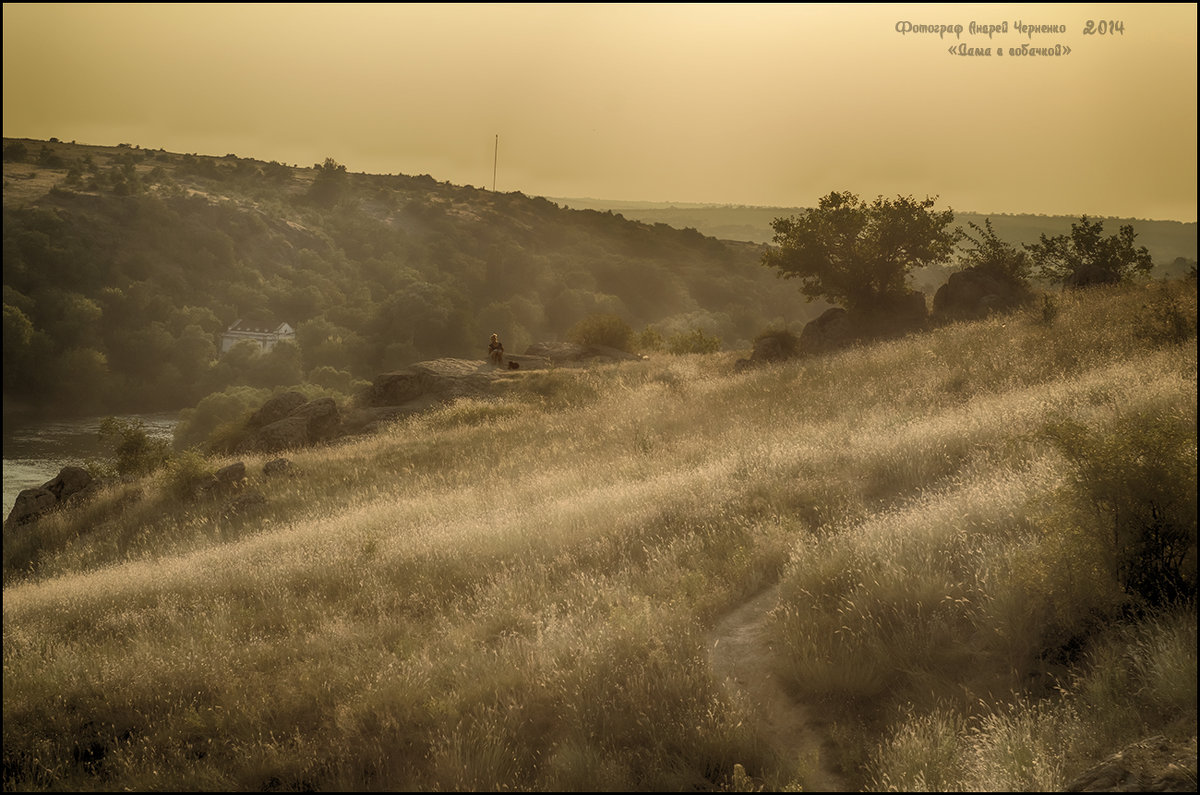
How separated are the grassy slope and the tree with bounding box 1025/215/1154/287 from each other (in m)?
13.2

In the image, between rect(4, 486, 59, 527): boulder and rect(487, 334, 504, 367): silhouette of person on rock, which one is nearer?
rect(4, 486, 59, 527): boulder

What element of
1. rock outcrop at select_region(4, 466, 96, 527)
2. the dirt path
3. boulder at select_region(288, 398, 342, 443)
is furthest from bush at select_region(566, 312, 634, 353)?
the dirt path

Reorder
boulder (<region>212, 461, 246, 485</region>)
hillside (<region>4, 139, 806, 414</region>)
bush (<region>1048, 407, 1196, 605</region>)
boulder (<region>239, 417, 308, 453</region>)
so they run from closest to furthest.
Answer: bush (<region>1048, 407, 1196, 605</region>) < boulder (<region>212, 461, 246, 485</region>) < boulder (<region>239, 417, 308, 453</region>) < hillside (<region>4, 139, 806, 414</region>)

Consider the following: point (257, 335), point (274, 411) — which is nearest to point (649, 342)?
point (274, 411)

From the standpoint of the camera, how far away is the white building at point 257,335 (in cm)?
7506

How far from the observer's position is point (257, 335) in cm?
7644

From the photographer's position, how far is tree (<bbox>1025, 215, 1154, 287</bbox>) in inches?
904

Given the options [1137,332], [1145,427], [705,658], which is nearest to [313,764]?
[705,658]

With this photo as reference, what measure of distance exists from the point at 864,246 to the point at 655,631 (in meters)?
25.1

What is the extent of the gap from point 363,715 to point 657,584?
2.62 metres

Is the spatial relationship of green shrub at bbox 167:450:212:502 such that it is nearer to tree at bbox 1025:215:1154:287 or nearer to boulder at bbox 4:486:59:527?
boulder at bbox 4:486:59:527

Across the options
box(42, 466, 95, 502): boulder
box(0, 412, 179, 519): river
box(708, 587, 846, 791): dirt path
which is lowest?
box(0, 412, 179, 519): river

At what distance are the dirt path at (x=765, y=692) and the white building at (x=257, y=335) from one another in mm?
76499

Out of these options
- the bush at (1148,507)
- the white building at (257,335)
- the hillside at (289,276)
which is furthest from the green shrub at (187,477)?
the white building at (257,335)
